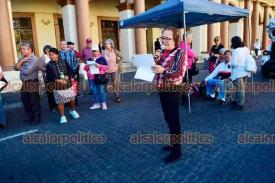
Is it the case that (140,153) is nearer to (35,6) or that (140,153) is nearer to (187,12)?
(187,12)

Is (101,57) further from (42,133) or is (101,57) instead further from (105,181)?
(105,181)

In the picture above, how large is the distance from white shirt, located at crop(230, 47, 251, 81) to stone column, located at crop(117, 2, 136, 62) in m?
8.90

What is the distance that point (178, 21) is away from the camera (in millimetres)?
8070

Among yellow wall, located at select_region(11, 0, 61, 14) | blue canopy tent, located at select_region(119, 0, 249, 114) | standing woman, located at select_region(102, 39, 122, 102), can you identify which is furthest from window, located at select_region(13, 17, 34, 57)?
standing woman, located at select_region(102, 39, 122, 102)

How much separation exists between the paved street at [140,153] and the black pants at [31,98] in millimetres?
236

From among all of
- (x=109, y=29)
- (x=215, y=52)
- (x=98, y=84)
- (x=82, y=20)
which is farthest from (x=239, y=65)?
(x=109, y=29)

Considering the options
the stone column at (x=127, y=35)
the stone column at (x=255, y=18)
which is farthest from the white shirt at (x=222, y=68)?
the stone column at (x=255, y=18)

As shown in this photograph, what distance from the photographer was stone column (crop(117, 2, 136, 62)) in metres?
13.8

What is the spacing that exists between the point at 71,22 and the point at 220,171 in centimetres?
1018

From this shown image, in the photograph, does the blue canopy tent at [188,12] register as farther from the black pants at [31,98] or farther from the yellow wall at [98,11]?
the yellow wall at [98,11]

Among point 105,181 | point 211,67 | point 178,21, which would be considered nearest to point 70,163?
point 105,181

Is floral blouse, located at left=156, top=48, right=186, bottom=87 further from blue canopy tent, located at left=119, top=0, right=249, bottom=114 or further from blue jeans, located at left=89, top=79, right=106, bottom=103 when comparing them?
blue jeans, located at left=89, top=79, right=106, bottom=103

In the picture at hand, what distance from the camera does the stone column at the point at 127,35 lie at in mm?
13766

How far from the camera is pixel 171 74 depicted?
11.0ft
